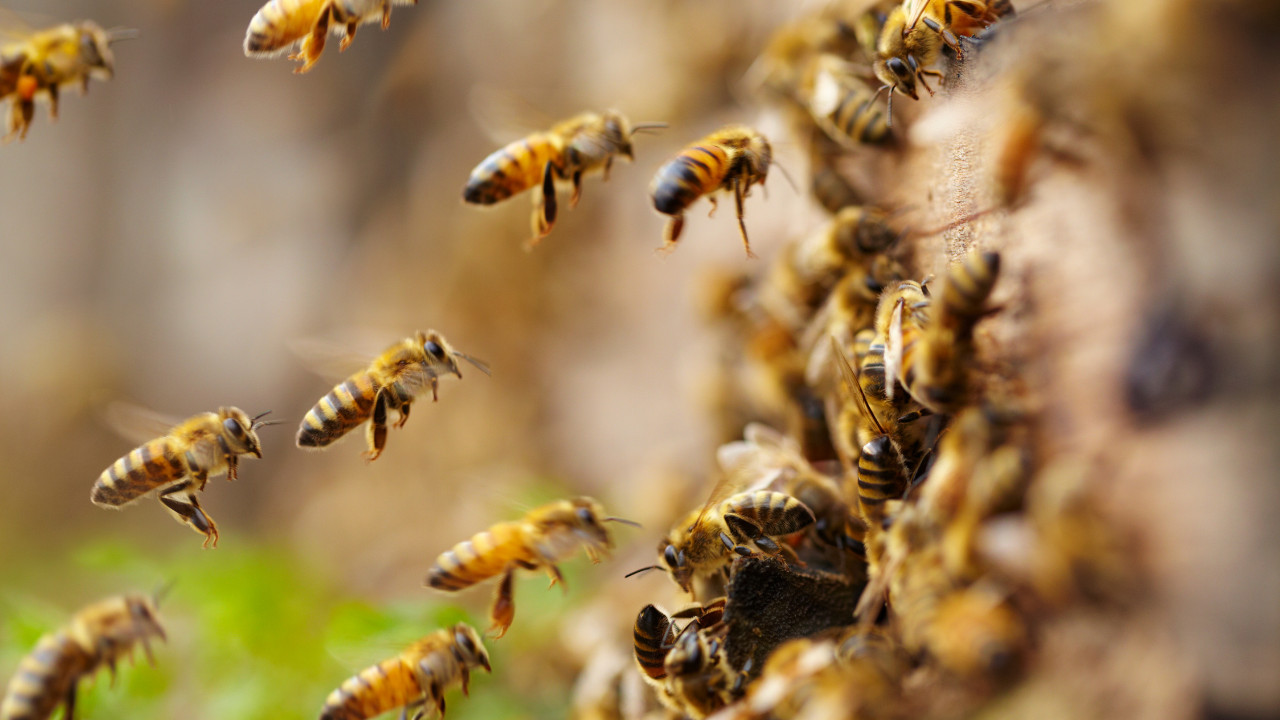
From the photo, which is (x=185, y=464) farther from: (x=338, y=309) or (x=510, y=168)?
(x=338, y=309)

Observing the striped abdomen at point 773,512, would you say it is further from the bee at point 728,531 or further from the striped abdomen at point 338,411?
the striped abdomen at point 338,411

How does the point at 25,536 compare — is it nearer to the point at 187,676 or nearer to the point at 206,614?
the point at 206,614

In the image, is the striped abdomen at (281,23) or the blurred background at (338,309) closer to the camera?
the striped abdomen at (281,23)

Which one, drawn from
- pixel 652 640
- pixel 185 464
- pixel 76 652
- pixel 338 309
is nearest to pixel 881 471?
pixel 652 640

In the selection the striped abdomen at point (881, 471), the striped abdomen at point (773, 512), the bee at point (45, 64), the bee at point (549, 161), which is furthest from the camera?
the bee at point (45, 64)

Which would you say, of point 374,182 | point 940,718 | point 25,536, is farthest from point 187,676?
point 25,536

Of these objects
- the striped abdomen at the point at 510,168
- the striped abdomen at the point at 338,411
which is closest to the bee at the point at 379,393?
the striped abdomen at the point at 338,411
